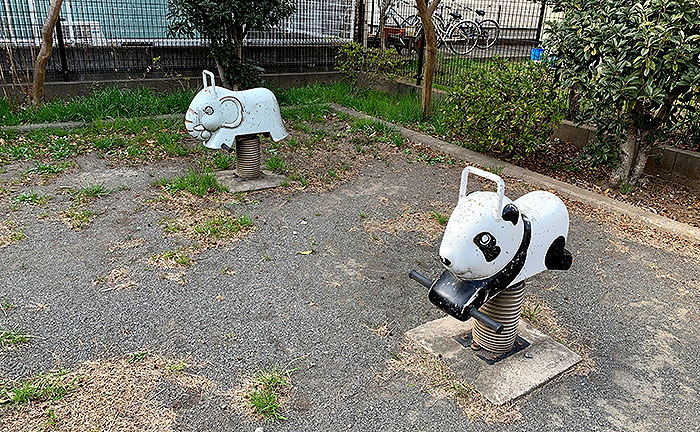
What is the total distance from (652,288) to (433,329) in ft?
5.37

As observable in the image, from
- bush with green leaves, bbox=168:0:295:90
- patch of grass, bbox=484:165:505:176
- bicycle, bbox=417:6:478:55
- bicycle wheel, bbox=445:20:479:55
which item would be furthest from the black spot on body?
bicycle wheel, bbox=445:20:479:55

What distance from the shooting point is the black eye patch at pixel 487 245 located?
220 centimetres

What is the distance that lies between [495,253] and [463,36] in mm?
12259

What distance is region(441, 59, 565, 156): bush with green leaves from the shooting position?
5.58 metres

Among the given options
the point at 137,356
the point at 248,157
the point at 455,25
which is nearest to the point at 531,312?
the point at 137,356

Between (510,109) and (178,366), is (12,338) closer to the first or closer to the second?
(178,366)

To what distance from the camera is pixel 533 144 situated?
18.2 ft

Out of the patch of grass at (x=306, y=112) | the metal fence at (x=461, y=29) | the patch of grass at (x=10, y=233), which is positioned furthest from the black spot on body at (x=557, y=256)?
the metal fence at (x=461, y=29)

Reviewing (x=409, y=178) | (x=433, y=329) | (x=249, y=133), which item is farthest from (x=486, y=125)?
(x=433, y=329)

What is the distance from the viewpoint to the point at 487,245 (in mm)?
2215

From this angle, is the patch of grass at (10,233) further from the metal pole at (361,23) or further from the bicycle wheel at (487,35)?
the bicycle wheel at (487,35)

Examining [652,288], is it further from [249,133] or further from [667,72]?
[249,133]

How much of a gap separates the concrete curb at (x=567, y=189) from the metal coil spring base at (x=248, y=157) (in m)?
2.37

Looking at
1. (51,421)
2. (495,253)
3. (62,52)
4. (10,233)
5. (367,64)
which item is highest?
(62,52)
